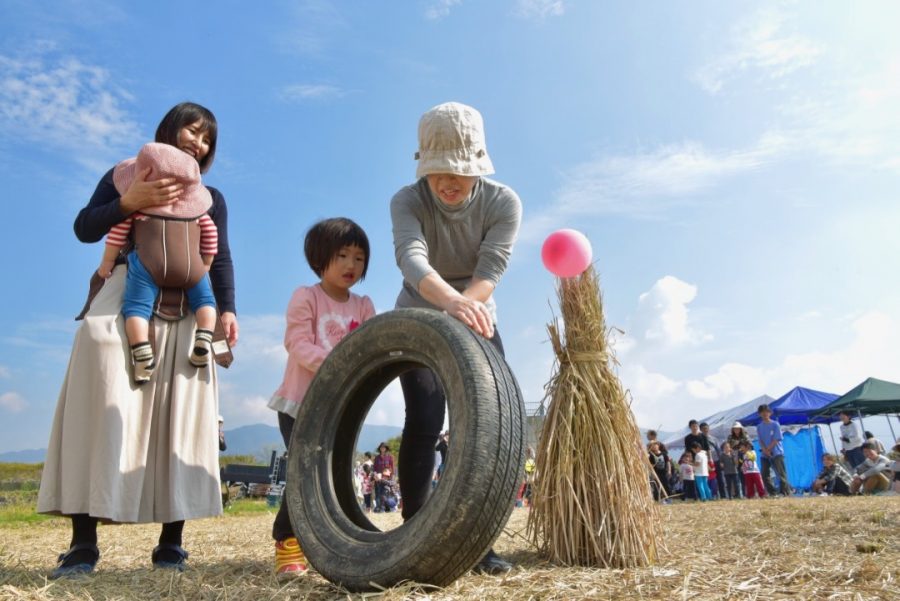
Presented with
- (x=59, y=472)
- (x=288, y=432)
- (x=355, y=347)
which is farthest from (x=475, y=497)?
(x=59, y=472)

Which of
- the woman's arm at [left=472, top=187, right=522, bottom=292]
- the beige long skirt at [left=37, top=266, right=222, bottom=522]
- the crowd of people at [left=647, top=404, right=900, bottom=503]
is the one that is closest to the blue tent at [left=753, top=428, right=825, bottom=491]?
the crowd of people at [left=647, top=404, right=900, bottom=503]

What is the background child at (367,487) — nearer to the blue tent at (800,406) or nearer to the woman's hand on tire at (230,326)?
the blue tent at (800,406)

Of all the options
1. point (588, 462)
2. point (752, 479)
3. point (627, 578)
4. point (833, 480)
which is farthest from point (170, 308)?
point (833, 480)

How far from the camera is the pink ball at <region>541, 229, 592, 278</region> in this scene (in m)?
2.90

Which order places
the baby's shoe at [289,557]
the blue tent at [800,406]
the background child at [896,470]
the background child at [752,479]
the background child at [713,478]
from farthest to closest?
the blue tent at [800,406], the background child at [713,478], the background child at [752,479], the background child at [896,470], the baby's shoe at [289,557]

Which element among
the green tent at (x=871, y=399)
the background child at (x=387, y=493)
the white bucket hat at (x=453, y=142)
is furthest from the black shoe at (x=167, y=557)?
the green tent at (x=871, y=399)

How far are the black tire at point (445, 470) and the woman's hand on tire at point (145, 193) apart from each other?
0.97 metres

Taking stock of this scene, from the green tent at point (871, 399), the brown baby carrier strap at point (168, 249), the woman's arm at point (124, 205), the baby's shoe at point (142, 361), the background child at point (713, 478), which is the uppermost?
the green tent at point (871, 399)

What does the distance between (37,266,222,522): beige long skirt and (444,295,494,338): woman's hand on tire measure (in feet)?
3.99

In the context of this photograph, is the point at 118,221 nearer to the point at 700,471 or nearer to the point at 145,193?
the point at 145,193

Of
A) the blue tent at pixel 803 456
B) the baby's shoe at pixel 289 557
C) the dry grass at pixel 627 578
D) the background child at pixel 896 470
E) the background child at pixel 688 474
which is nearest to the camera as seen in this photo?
the dry grass at pixel 627 578

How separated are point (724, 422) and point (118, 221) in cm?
1996

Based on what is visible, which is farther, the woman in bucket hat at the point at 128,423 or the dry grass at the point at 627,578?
the woman in bucket hat at the point at 128,423

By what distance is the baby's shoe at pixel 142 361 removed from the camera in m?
2.51
